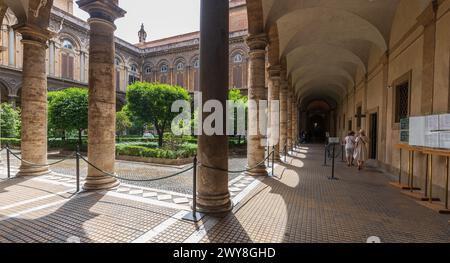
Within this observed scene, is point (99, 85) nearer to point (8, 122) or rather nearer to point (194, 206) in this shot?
point (194, 206)

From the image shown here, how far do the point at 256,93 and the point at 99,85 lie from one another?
4695 mm

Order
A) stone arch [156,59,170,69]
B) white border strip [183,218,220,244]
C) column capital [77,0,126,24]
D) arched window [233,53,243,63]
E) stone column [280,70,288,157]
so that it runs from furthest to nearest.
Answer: stone arch [156,59,170,69] < arched window [233,53,243,63] < stone column [280,70,288,157] < column capital [77,0,126,24] < white border strip [183,218,220,244]

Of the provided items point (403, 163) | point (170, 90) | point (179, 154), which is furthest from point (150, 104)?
point (403, 163)

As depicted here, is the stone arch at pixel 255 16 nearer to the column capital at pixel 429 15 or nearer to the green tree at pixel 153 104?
the column capital at pixel 429 15

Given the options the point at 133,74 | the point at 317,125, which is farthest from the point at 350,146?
the point at 133,74

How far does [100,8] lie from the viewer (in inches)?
227

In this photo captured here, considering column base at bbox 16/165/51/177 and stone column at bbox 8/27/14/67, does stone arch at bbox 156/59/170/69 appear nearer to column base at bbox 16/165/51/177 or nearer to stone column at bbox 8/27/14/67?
stone column at bbox 8/27/14/67

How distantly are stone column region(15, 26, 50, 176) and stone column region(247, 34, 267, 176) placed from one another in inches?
271

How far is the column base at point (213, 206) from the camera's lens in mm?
4395

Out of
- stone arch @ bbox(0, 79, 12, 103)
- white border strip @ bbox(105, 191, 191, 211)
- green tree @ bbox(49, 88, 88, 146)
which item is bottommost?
white border strip @ bbox(105, 191, 191, 211)

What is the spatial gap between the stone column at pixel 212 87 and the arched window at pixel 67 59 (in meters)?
32.2

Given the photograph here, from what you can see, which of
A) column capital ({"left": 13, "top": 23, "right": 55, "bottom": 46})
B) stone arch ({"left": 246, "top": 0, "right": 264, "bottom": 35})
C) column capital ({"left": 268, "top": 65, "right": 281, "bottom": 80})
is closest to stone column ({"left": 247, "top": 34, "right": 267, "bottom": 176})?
stone arch ({"left": 246, "top": 0, "right": 264, "bottom": 35})

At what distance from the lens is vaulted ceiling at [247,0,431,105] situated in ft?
27.0
